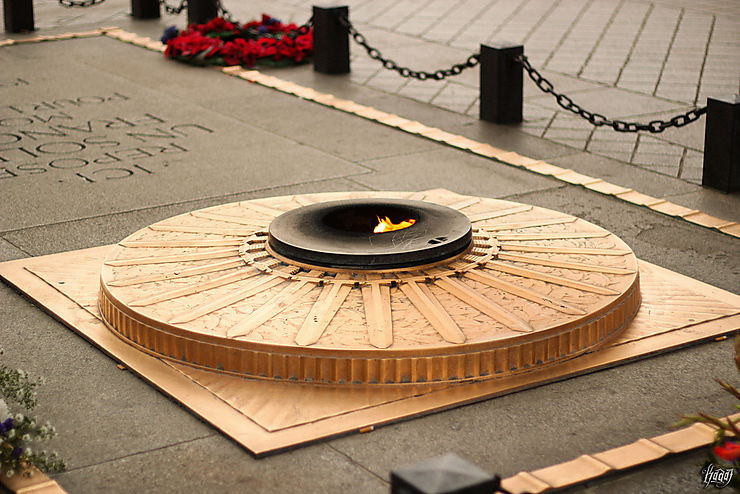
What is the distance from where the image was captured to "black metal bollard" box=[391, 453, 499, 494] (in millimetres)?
1952

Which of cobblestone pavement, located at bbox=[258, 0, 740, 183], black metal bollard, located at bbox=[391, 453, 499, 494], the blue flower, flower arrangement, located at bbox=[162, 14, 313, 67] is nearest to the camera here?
black metal bollard, located at bbox=[391, 453, 499, 494]

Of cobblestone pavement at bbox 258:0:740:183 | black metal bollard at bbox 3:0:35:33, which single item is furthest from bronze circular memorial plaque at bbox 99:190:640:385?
black metal bollard at bbox 3:0:35:33

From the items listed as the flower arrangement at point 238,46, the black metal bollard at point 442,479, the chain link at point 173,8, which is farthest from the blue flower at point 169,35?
the black metal bollard at point 442,479

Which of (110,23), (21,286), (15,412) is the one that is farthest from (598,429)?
(110,23)

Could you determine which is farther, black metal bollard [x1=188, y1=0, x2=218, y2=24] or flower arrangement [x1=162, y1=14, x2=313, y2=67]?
black metal bollard [x1=188, y1=0, x2=218, y2=24]

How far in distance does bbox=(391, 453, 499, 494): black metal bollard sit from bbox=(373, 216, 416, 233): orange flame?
74.4 inches

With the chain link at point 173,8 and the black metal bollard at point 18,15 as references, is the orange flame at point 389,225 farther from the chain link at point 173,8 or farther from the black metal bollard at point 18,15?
the chain link at point 173,8

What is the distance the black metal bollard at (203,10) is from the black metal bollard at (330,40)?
2.14 metres

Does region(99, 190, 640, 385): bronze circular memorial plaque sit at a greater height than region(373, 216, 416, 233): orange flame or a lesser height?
lesser

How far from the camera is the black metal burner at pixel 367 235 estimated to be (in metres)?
3.60

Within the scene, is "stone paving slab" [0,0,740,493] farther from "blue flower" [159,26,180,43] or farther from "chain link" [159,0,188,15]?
"blue flower" [159,26,180,43]

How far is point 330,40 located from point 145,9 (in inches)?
145

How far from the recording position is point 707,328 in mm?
3607

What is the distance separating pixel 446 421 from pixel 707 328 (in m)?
1.17
